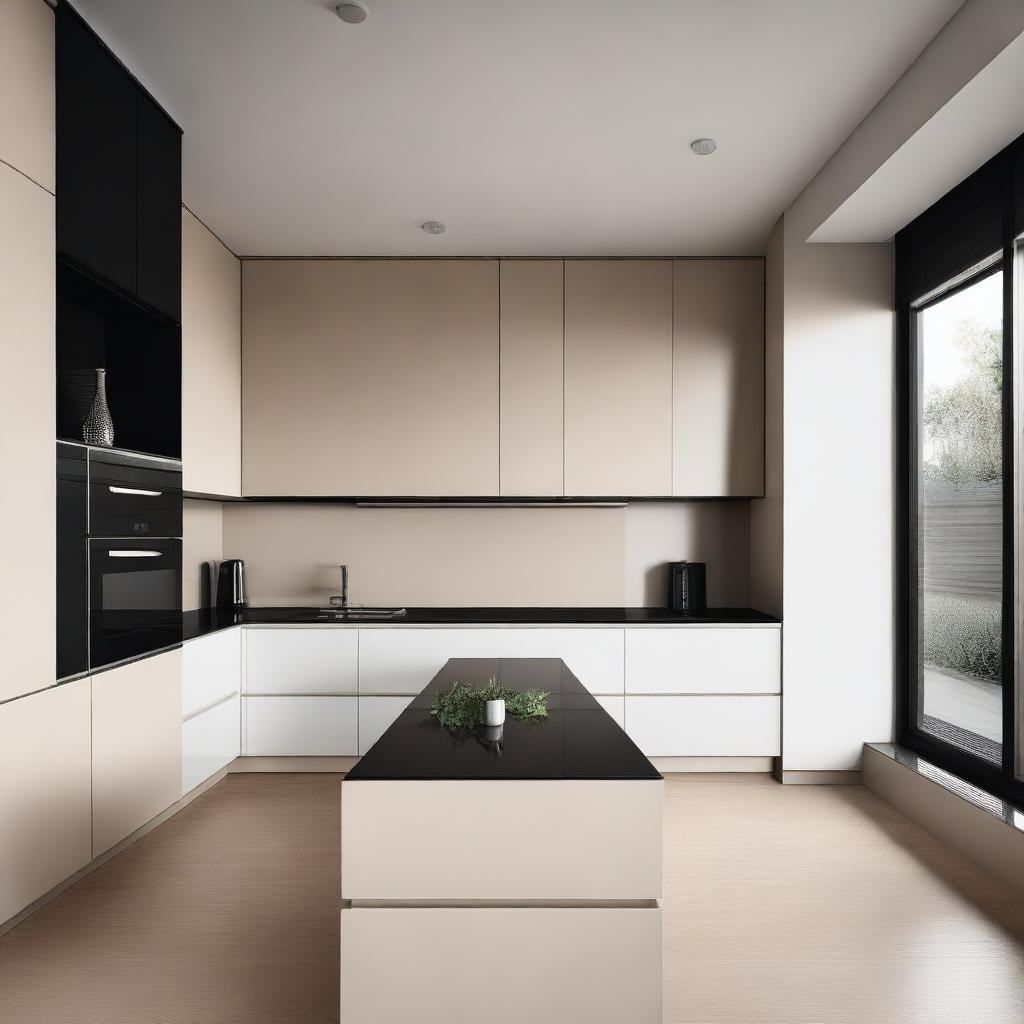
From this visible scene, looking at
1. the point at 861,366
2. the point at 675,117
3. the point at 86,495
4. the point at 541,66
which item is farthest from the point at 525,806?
the point at 861,366

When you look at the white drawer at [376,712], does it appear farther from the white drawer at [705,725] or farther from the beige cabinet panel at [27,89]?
the beige cabinet panel at [27,89]

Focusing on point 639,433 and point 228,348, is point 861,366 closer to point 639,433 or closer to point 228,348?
point 639,433

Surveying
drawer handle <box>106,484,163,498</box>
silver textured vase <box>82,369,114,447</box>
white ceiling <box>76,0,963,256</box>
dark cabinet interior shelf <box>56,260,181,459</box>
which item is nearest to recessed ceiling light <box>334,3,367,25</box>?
white ceiling <box>76,0,963,256</box>

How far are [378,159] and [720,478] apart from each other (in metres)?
2.54

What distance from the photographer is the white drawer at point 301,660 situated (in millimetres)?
4434

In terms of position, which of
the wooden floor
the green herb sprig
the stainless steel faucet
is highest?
the stainless steel faucet

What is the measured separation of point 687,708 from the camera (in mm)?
4441

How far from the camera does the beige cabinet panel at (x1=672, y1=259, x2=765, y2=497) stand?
188 inches

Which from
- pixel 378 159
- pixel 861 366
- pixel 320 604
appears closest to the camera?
pixel 378 159

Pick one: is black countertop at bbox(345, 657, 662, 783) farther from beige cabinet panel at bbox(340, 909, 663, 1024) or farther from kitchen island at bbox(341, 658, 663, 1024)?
beige cabinet panel at bbox(340, 909, 663, 1024)

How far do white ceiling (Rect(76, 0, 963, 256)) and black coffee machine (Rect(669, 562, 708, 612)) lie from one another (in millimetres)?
1911

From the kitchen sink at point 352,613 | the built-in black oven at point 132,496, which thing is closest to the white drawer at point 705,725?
the kitchen sink at point 352,613

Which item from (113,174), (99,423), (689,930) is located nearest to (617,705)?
(689,930)

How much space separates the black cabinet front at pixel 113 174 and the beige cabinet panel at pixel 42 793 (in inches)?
57.9
